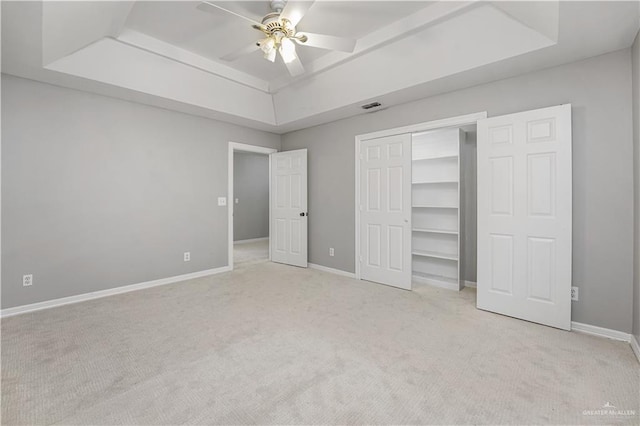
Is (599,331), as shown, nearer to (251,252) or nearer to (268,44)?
(268,44)

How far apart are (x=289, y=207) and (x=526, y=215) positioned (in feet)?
11.8

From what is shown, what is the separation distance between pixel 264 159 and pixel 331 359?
7214 millimetres

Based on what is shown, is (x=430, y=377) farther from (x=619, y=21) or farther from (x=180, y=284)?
(x=180, y=284)

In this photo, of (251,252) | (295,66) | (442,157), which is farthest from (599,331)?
(251,252)

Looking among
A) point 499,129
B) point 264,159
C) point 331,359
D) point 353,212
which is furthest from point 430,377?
point 264,159

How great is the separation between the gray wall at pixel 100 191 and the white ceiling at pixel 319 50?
334 mm

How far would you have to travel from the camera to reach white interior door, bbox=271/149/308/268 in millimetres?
5203

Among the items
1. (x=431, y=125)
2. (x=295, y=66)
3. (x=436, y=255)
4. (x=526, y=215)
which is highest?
(x=295, y=66)

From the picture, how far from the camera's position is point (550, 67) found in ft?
9.37

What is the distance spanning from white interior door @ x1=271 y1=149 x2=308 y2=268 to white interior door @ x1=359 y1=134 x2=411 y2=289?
1.20 m

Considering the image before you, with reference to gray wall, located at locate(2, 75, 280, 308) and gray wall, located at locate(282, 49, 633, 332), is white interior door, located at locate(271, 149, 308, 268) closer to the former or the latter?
gray wall, located at locate(2, 75, 280, 308)

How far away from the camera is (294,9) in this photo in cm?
220

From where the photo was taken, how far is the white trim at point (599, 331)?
2.50m

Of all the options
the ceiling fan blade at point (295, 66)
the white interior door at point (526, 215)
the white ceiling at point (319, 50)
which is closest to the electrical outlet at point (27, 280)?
the white ceiling at point (319, 50)
